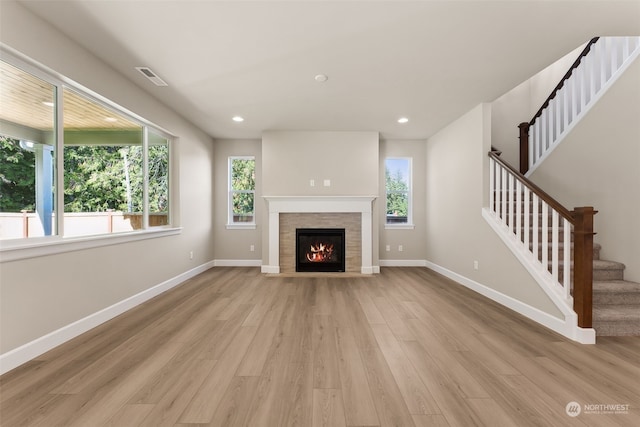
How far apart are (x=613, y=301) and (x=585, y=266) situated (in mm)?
831

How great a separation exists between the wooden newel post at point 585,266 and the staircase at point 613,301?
0.24 m

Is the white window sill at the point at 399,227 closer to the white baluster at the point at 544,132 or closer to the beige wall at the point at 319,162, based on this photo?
the beige wall at the point at 319,162

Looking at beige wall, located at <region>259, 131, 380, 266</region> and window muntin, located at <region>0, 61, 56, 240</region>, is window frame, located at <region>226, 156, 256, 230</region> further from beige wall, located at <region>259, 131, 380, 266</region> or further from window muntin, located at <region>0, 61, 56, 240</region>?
window muntin, located at <region>0, 61, 56, 240</region>

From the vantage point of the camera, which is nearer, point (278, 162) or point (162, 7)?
point (162, 7)

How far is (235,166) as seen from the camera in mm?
5980

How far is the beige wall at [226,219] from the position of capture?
19.3ft

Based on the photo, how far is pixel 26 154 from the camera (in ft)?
7.39

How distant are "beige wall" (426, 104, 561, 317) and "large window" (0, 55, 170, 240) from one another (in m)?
4.63

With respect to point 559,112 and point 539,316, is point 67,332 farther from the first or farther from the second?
point 559,112

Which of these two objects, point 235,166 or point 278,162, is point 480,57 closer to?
point 278,162

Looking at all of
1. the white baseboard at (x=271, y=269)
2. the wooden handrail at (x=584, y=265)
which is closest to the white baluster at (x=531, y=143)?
the wooden handrail at (x=584, y=265)

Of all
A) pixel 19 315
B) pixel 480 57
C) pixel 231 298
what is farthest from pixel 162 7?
pixel 231 298

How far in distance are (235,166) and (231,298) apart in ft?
10.5
